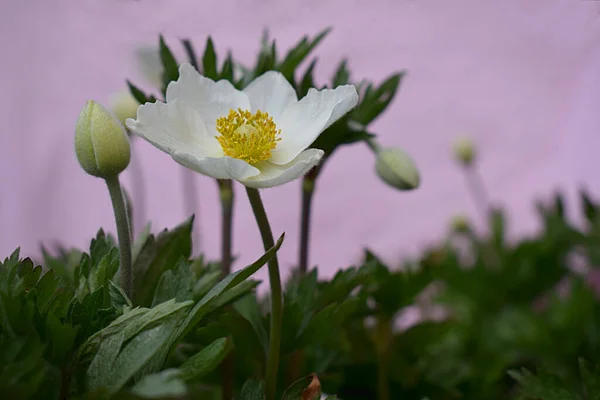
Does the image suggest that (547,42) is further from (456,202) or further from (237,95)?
(237,95)

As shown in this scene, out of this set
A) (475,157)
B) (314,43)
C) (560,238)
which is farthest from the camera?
(475,157)

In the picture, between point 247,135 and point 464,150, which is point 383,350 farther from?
point 464,150

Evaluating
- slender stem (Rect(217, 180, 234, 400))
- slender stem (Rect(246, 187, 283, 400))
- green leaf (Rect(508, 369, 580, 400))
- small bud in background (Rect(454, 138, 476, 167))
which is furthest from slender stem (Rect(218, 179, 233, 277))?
small bud in background (Rect(454, 138, 476, 167))

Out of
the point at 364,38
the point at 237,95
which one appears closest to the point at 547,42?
the point at 364,38

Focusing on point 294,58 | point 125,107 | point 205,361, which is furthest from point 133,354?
point 125,107

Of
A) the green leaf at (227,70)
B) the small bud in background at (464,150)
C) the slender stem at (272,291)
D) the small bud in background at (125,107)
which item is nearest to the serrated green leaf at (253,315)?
the slender stem at (272,291)
